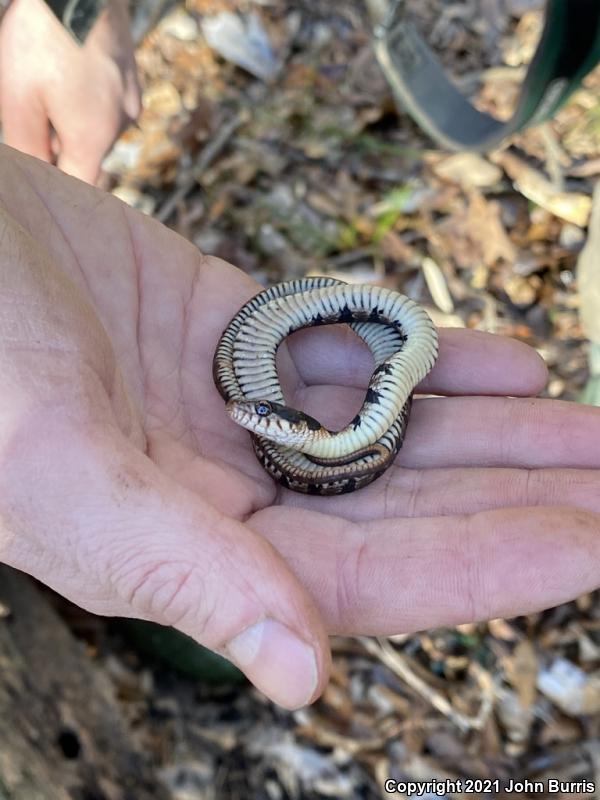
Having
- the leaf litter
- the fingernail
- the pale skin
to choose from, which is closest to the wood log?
the leaf litter

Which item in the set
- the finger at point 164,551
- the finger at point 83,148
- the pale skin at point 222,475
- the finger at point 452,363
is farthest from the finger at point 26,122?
the finger at point 164,551

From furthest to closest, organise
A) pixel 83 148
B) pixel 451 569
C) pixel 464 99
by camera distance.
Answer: pixel 464 99
pixel 83 148
pixel 451 569

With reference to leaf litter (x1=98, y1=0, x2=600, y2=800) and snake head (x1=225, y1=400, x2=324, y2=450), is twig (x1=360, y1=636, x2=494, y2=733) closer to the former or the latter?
leaf litter (x1=98, y1=0, x2=600, y2=800)

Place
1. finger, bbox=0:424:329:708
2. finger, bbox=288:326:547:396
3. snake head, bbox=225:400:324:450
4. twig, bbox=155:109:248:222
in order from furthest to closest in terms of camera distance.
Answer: twig, bbox=155:109:248:222
finger, bbox=288:326:547:396
snake head, bbox=225:400:324:450
finger, bbox=0:424:329:708

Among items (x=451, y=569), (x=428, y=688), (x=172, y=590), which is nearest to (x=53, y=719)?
(x=172, y=590)

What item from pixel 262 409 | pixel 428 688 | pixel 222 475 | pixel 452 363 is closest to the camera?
pixel 222 475

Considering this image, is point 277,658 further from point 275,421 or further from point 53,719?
point 53,719

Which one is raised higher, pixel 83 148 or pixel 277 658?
pixel 83 148
